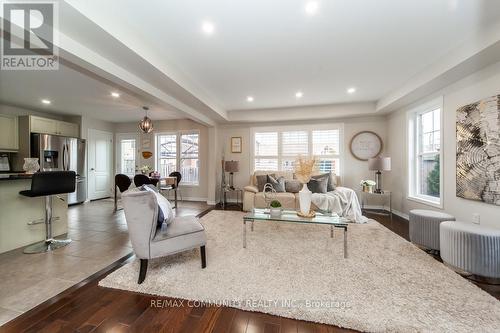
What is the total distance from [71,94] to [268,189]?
14.9ft

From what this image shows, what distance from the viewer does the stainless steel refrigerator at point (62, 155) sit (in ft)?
15.2

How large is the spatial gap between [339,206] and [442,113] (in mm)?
2229

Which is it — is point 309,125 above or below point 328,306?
above

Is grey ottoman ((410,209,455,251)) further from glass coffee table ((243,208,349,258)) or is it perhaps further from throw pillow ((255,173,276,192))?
throw pillow ((255,173,276,192))

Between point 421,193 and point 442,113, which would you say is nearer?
point 442,113

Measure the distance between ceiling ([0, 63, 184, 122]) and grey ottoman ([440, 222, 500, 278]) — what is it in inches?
177

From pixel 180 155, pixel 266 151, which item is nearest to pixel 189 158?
pixel 180 155

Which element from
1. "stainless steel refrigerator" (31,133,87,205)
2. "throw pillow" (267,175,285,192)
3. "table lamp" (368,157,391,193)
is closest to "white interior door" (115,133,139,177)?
"stainless steel refrigerator" (31,133,87,205)

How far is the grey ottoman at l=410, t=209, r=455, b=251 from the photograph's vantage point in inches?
96.8

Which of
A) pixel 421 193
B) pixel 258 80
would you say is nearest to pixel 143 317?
pixel 258 80

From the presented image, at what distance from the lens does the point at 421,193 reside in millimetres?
3885

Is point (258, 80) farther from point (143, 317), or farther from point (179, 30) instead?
point (143, 317)

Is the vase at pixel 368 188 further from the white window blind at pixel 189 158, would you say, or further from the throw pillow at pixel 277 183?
the white window blind at pixel 189 158

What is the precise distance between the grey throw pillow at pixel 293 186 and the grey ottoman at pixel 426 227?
230cm
